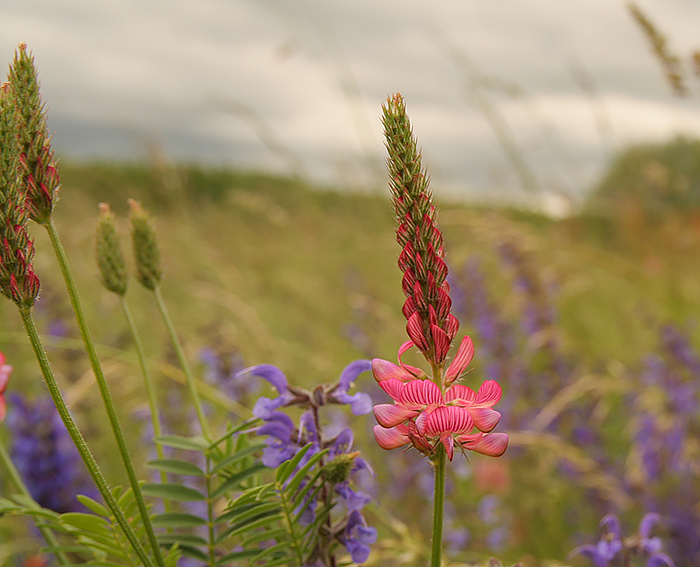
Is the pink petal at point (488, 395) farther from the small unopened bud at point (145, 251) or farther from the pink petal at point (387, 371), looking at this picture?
the small unopened bud at point (145, 251)

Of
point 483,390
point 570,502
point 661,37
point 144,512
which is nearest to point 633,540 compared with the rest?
point 483,390

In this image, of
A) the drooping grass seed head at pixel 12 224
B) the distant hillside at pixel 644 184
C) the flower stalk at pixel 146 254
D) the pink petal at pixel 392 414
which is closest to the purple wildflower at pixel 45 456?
the flower stalk at pixel 146 254

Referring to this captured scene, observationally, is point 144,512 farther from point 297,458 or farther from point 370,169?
point 370,169

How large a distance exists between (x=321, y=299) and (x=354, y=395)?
3.89 metres

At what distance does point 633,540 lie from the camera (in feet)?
2.73

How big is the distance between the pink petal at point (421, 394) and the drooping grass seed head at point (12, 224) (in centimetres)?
31

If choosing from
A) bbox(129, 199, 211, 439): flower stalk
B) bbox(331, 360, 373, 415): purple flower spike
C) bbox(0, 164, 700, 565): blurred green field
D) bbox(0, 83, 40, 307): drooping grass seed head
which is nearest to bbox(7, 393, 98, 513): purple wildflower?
bbox(0, 164, 700, 565): blurred green field

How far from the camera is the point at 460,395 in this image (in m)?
0.52

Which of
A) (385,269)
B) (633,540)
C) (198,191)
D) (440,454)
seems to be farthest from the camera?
(198,191)

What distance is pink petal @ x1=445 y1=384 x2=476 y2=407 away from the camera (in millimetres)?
511

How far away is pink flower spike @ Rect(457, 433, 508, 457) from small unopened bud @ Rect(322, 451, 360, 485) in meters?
0.14

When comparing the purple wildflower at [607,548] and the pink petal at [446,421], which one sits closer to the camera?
the pink petal at [446,421]

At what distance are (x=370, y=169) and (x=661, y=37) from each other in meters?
2.04

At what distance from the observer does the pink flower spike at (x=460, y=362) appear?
1.72 feet
